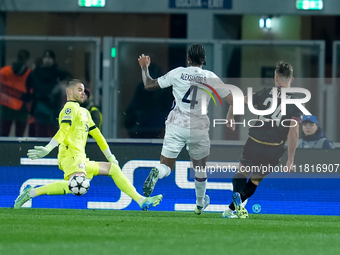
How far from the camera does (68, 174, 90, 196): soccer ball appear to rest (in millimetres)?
8469

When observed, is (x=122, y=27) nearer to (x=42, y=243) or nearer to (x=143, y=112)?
(x=143, y=112)

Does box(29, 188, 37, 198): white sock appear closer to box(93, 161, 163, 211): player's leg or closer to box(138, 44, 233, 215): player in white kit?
box(93, 161, 163, 211): player's leg

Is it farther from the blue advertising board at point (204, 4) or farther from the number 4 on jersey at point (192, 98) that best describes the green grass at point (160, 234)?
the blue advertising board at point (204, 4)

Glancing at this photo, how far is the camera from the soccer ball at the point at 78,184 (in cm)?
847

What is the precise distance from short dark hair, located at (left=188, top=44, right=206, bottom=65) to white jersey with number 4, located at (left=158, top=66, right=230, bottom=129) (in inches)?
3.2

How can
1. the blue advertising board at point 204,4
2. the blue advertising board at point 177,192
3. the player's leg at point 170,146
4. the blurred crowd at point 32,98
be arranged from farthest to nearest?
the blue advertising board at point 204,4 → the blurred crowd at point 32,98 → the blue advertising board at point 177,192 → the player's leg at point 170,146

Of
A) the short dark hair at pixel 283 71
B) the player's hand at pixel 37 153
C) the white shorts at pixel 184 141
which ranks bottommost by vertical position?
the player's hand at pixel 37 153

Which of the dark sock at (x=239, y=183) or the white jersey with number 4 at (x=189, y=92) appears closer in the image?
the white jersey with number 4 at (x=189, y=92)

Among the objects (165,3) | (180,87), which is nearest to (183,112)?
(180,87)

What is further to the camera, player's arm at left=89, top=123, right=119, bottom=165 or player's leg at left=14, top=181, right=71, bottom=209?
player's arm at left=89, top=123, right=119, bottom=165

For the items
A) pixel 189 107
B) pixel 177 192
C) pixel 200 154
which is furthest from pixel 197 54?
pixel 177 192

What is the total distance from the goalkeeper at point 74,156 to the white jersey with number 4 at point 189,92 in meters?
1.02

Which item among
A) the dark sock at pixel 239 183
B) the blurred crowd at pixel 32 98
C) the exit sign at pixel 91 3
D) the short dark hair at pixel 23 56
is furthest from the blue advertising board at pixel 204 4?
the dark sock at pixel 239 183

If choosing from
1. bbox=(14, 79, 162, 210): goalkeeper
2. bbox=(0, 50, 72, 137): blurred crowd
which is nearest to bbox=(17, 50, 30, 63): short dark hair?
bbox=(0, 50, 72, 137): blurred crowd
